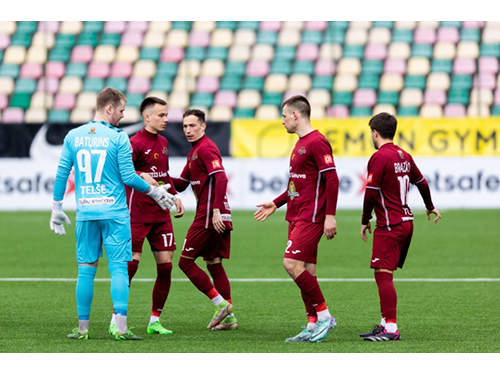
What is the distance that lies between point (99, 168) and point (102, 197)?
0.21 m

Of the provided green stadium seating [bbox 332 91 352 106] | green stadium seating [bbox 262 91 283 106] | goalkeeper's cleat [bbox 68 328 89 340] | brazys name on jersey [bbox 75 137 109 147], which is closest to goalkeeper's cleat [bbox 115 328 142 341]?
goalkeeper's cleat [bbox 68 328 89 340]

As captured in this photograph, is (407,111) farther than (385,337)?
Yes

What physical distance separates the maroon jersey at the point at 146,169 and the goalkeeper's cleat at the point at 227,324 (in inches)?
38.5

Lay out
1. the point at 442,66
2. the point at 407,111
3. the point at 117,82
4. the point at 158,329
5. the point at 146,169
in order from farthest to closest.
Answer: the point at 117,82 → the point at 442,66 → the point at 407,111 → the point at 146,169 → the point at 158,329

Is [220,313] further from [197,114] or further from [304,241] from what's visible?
[197,114]

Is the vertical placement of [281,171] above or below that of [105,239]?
above

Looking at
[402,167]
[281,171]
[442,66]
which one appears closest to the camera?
[402,167]

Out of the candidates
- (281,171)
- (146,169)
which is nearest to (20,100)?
(281,171)

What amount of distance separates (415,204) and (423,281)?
9946 millimetres

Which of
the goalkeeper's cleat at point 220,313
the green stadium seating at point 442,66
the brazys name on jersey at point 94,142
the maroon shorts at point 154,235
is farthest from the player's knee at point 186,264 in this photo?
the green stadium seating at point 442,66

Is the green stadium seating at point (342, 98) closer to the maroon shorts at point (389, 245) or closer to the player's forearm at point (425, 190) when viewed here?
the player's forearm at point (425, 190)

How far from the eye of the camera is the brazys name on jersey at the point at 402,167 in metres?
5.81

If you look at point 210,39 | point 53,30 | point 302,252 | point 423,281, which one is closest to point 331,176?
point 302,252

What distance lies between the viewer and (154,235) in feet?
21.6
